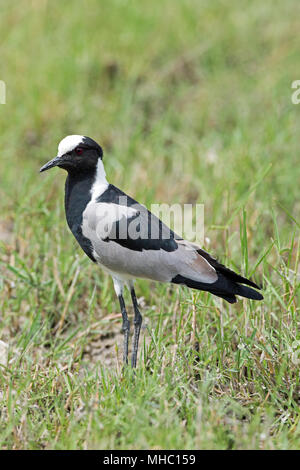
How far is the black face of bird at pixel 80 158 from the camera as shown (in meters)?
3.36

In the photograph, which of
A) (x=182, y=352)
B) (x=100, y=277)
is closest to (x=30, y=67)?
(x=100, y=277)

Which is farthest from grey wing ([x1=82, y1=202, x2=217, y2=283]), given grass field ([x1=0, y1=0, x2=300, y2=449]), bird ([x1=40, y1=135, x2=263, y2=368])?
grass field ([x1=0, y1=0, x2=300, y2=449])

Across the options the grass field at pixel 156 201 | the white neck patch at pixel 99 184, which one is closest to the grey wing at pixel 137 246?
the white neck patch at pixel 99 184

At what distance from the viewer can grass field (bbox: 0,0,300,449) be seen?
2988 mm

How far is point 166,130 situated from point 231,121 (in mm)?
572

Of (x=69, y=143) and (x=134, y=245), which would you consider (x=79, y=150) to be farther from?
(x=134, y=245)

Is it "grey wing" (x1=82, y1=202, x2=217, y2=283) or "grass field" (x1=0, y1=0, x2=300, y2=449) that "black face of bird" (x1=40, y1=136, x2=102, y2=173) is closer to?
"grey wing" (x1=82, y1=202, x2=217, y2=283)

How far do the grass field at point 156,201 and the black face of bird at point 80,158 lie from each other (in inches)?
29.3

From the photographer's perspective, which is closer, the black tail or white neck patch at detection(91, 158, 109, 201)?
the black tail

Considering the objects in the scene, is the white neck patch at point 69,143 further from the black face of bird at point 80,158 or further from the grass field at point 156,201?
the grass field at point 156,201

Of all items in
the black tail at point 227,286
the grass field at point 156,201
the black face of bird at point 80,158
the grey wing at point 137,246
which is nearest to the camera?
the grass field at point 156,201

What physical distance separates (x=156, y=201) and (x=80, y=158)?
1.55 metres

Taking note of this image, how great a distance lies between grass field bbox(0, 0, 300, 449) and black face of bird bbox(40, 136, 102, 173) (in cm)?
74

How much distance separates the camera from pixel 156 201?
4895mm
